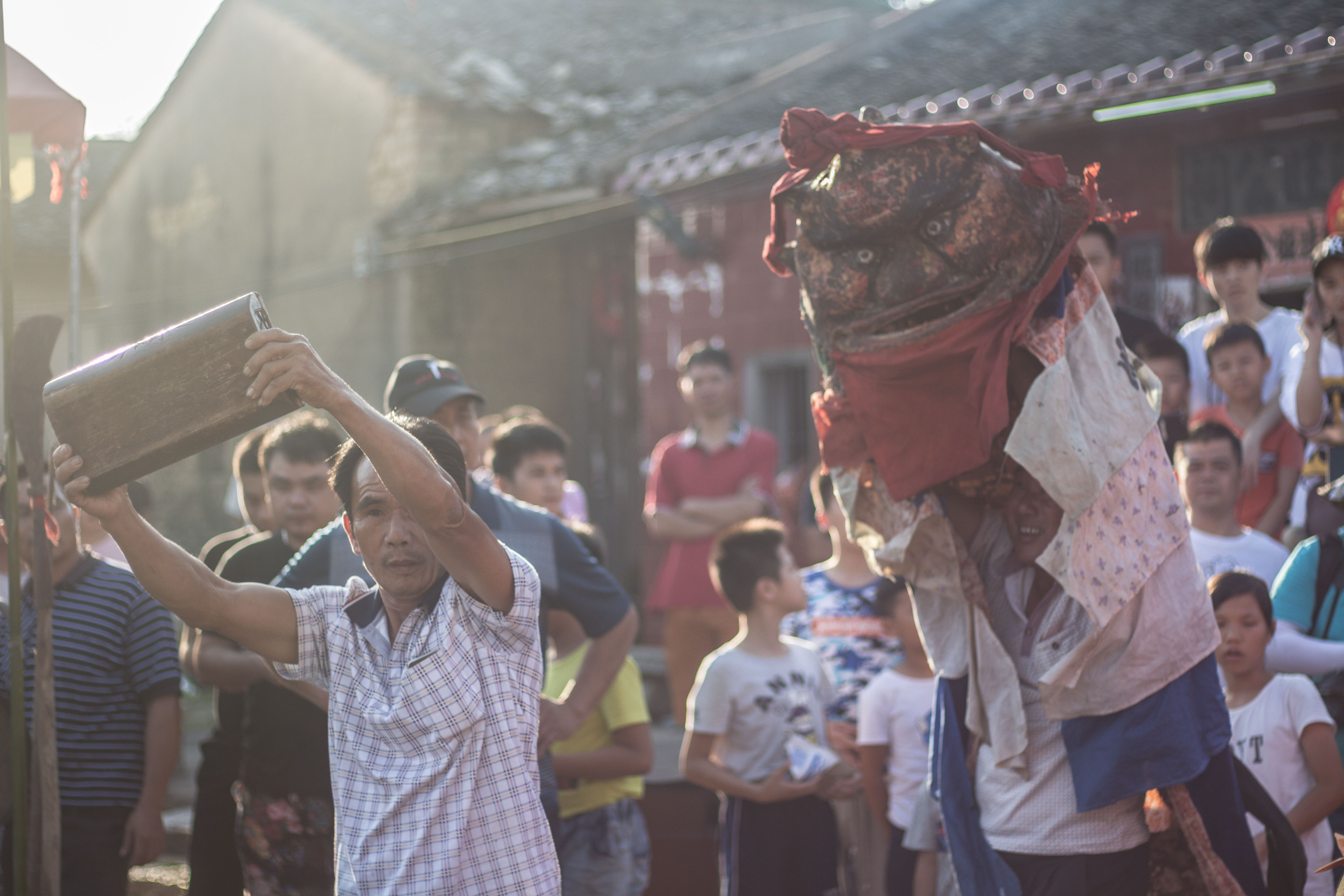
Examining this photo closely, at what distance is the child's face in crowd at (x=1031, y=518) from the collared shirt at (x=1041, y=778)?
8 cm

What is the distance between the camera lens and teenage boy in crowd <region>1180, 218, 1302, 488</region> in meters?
5.11

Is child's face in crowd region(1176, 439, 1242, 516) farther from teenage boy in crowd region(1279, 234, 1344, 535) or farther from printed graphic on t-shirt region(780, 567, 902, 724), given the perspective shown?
printed graphic on t-shirt region(780, 567, 902, 724)

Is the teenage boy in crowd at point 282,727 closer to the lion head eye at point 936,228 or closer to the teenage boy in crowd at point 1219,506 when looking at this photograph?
the lion head eye at point 936,228

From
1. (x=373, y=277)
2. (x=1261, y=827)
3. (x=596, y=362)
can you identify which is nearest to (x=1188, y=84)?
(x=1261, y=827)

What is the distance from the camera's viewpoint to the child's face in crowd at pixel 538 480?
4.57 m

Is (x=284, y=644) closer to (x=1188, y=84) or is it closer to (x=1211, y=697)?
(x=1211, y=697)

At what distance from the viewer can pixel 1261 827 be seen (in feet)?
12.3

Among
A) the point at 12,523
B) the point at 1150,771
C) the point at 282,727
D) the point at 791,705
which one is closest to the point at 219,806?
the point at 282,727

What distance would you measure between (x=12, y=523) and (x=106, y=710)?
1.38m

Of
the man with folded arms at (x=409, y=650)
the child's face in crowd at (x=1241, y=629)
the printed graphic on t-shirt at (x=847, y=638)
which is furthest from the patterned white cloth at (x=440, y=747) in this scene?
the child's face in crowd at (x=1241, y=629)

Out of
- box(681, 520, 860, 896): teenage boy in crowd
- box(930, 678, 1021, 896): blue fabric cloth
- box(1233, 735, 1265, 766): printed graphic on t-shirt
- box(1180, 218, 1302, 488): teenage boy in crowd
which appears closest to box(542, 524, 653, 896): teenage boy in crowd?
box(681, 520, 860, 896): teenage boy in crowd

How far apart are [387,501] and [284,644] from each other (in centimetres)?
33

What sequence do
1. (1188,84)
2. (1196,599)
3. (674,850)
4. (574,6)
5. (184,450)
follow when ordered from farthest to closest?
(574,6) < (1188,84) < (674,850) < (1196,599) < (184,450)

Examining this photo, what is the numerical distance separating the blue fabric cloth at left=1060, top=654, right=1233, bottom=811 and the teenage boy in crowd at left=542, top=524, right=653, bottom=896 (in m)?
1.36
